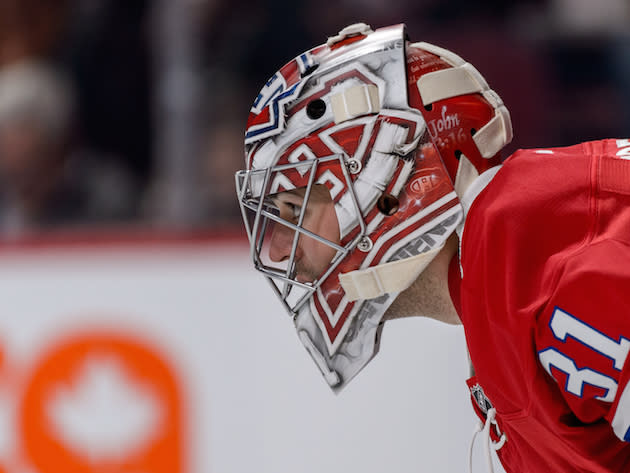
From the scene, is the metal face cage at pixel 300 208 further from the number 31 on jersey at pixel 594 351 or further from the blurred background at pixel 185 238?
the blurred background at pixel 185 238

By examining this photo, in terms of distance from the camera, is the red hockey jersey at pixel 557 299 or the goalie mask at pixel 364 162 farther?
the goalie mask at pixel 364 162

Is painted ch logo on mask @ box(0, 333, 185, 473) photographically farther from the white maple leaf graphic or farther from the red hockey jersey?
the red hockey jersey

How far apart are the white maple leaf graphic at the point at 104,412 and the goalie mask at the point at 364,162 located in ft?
3.05

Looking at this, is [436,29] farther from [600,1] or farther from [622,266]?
[622,266]

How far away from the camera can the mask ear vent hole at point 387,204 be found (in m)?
1.49

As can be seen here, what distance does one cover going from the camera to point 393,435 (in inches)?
83.1

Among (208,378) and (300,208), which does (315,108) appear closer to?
(300,208)

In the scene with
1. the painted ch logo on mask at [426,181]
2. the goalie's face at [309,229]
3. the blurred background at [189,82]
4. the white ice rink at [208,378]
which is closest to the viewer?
the painted ch logo on mask at [426,181]

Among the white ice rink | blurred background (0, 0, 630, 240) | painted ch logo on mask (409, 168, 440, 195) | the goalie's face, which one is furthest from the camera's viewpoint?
blurred background (0, 0, 630, 240)

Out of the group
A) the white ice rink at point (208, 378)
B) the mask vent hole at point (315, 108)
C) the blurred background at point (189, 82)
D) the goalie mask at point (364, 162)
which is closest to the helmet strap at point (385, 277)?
the goalie mask at point (364, 162)

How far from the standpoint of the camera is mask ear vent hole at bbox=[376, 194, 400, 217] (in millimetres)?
1485

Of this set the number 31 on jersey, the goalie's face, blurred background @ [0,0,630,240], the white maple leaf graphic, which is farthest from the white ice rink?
the number 31 on jersey

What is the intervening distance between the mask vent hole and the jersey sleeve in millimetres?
552

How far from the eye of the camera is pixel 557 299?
1.15 m
